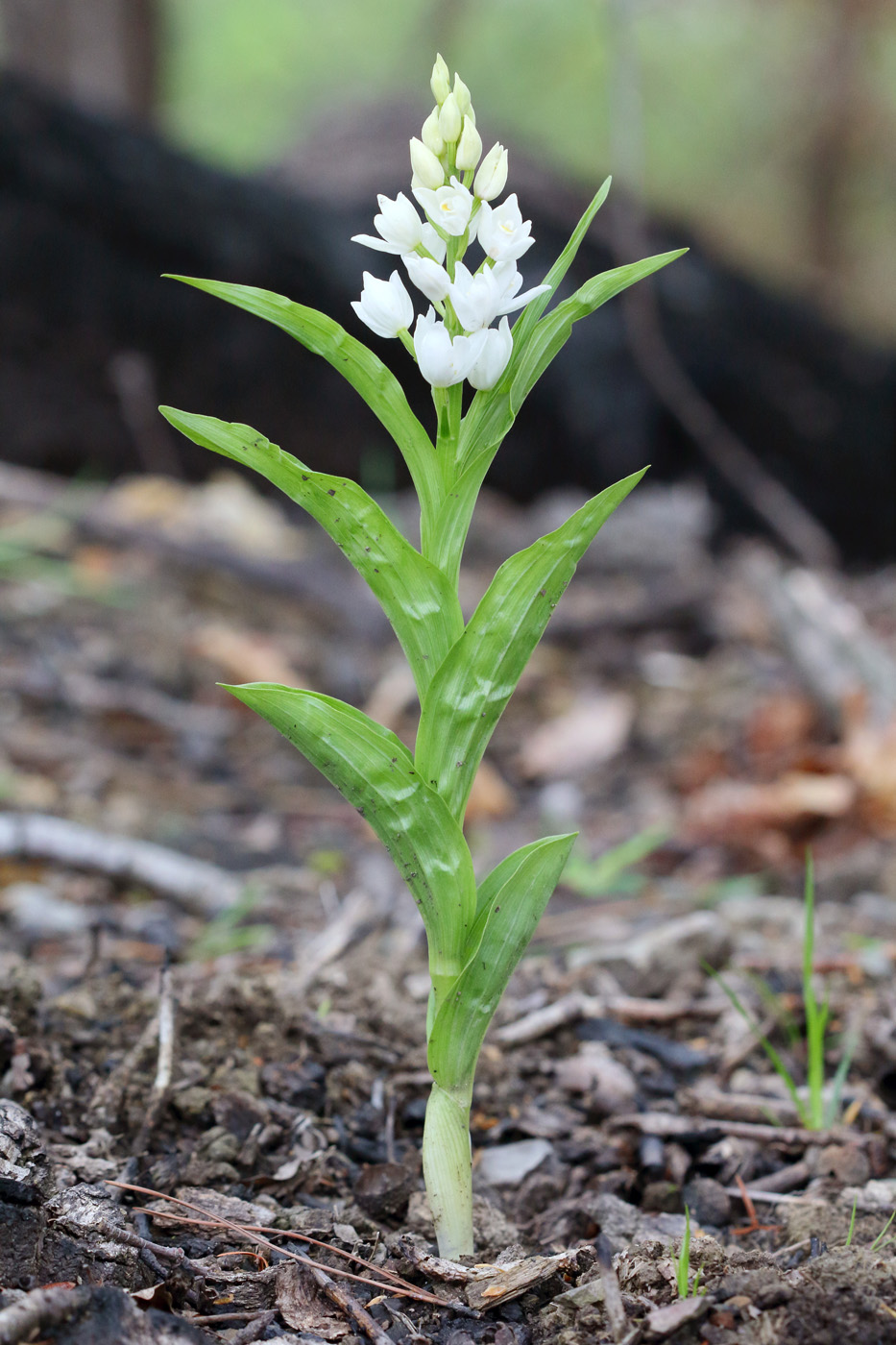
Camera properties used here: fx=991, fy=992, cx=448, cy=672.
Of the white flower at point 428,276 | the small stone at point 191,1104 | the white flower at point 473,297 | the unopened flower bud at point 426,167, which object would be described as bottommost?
the small stone at point 191,1104

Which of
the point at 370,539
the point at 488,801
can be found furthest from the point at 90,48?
the point at 370,539

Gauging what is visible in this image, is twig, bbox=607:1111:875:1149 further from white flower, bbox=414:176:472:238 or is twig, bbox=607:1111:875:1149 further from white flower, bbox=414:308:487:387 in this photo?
white flower, bbox=414:176:472:238

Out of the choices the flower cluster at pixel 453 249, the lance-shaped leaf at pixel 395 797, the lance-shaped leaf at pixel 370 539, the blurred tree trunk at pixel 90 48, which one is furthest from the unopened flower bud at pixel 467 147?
the blurred tree trunk at pixel 90 48

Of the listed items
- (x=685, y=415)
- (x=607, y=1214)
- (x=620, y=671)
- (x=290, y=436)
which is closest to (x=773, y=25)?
(x=685, y=415)

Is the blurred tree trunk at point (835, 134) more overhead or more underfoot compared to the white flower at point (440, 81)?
more overhead

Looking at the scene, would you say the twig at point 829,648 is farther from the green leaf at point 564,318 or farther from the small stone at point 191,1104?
the small stone at point 191,1104

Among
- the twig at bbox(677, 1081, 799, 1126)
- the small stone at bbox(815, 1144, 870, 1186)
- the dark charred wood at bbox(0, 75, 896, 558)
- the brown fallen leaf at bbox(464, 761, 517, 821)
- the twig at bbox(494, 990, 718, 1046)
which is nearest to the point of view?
the small stone at bbox(815, 1144, 870, 1186)

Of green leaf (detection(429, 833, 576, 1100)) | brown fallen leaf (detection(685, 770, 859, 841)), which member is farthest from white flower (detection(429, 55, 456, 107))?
brown fallen leaf (detection(685, 770, 859, 841))
